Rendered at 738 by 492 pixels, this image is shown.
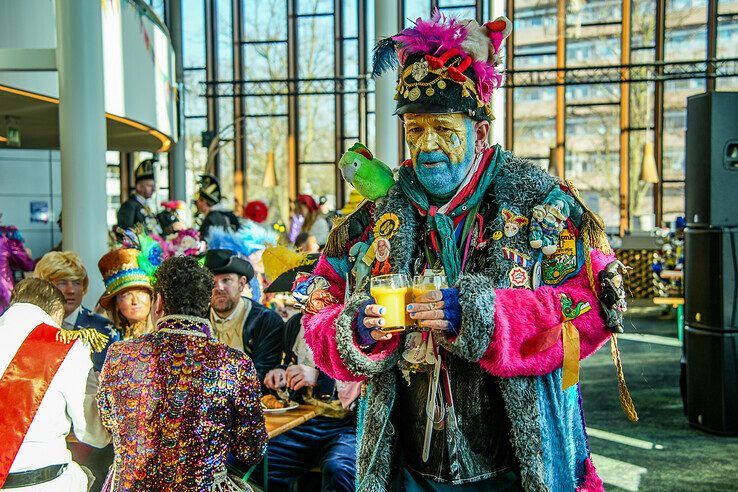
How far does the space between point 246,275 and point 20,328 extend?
63.1 inches

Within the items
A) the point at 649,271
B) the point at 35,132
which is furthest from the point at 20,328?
the point at 649,271

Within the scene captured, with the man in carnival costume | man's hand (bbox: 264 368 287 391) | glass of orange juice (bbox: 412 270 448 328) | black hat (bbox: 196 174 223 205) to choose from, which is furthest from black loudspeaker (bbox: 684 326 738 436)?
black hat (bbox: 196 174 223 205)

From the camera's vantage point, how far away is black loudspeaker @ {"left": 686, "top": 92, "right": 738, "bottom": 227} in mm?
5617

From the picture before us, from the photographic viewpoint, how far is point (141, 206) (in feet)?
A: 27.6

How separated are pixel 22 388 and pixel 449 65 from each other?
1.75 metres

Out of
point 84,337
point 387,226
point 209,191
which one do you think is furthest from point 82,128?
point 209,191

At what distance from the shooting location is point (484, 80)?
1976 mm

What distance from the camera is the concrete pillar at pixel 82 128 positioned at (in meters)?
4.89

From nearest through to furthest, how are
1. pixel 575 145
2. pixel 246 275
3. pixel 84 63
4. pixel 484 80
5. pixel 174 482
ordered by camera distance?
1. pixel 484 80
2. pixel 174 482
3. pixel 246 275
4. pixel 84 63
5. pixel 575 145

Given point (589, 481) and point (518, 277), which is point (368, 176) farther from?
point (589, 481)

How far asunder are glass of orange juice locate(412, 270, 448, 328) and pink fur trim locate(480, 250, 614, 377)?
121 mm

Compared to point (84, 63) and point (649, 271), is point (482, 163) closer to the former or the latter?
point (84, 63)

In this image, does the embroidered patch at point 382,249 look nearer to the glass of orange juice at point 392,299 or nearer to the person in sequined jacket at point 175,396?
the glass of orange juice at point 392,299

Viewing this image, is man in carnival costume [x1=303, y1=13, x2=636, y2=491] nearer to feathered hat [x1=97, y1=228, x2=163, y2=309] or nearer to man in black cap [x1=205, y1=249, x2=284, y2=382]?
man in black cap [x1=205, y1=249, x2=284, y2=382]
